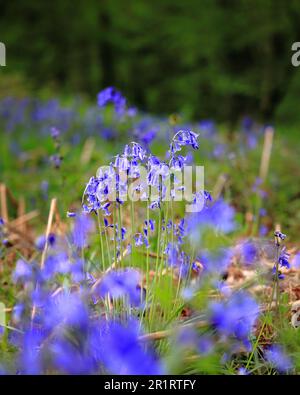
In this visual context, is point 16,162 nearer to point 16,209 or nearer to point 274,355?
point 16,209

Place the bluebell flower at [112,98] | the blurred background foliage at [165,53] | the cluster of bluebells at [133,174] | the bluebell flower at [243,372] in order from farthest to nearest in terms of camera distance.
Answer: the blurred background foliage at [165,53] < the bluebell flower at [112,98] < the cluster of bluebells at [133,174] < the bluebell flower at [243,372]

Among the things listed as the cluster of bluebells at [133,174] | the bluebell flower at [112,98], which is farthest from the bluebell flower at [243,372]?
the bluebell flower at [112,98]

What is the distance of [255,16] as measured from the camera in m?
12.1

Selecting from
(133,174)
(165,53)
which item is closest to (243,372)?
(133,174)

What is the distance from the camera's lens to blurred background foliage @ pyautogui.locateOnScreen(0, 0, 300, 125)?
12388mm

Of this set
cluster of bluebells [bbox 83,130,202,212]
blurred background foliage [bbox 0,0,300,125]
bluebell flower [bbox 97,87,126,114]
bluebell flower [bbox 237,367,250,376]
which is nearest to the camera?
A: bluebell flower [bbox 237,367,250,376]

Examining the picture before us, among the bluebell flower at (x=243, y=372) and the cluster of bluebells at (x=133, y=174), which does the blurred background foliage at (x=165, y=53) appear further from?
the bluebell flower at (x=243, y=372)

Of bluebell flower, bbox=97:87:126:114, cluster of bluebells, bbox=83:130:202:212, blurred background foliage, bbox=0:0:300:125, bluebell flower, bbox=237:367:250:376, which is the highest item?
blurred background foliage, bbox=0:0:300:125

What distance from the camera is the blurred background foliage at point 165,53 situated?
12388 millimetres

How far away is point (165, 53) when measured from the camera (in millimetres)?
15836

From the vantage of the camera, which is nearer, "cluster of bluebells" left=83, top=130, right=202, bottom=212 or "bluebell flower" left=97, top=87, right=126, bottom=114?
"cluster of bluebells" left=83, top=130, right=202, bottom=212

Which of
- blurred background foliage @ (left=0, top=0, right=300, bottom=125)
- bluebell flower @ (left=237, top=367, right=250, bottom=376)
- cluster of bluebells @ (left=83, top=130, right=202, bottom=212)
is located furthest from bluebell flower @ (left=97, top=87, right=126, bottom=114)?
blurred background foliage @ (left=0, top=0, right=300, bottom=125)

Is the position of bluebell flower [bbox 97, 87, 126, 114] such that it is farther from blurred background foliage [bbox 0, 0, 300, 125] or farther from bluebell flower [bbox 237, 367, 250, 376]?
blurred background foliage [bbox 0, 0, 300, 125]
